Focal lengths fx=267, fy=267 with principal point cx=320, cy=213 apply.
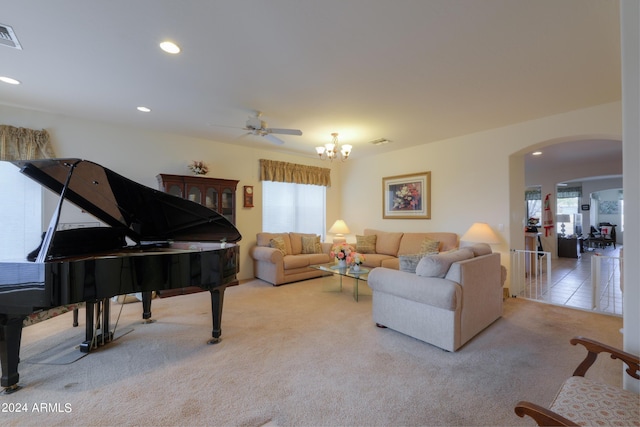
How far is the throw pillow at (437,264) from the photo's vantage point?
2.61 m

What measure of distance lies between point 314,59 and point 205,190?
3.15 meters

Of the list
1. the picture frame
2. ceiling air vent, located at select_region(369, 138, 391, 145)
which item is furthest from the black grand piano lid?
ceiling air vent, located at select_region(369, 138, 391, 145)

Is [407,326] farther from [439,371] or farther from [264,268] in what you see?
[264,268]

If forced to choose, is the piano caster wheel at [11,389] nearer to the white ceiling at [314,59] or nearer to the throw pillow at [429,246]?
the white ceiling at [314,59]

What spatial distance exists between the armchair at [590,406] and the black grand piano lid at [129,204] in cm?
299

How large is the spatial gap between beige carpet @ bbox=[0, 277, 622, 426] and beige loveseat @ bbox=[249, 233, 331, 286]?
147 centimetres

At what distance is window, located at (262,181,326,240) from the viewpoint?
5.81 m

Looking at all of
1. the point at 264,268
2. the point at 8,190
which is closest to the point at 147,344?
the point at 264,268

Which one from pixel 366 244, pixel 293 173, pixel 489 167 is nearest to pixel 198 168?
pixel 293 173

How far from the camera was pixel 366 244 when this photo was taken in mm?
5641

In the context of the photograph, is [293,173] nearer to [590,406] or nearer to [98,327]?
[98,327]

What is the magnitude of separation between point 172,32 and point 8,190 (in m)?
3.43

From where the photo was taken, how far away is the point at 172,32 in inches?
79.8

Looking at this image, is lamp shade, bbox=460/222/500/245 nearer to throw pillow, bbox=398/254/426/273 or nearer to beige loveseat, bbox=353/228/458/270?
beige loveseat, bbox=353/228/458/270
